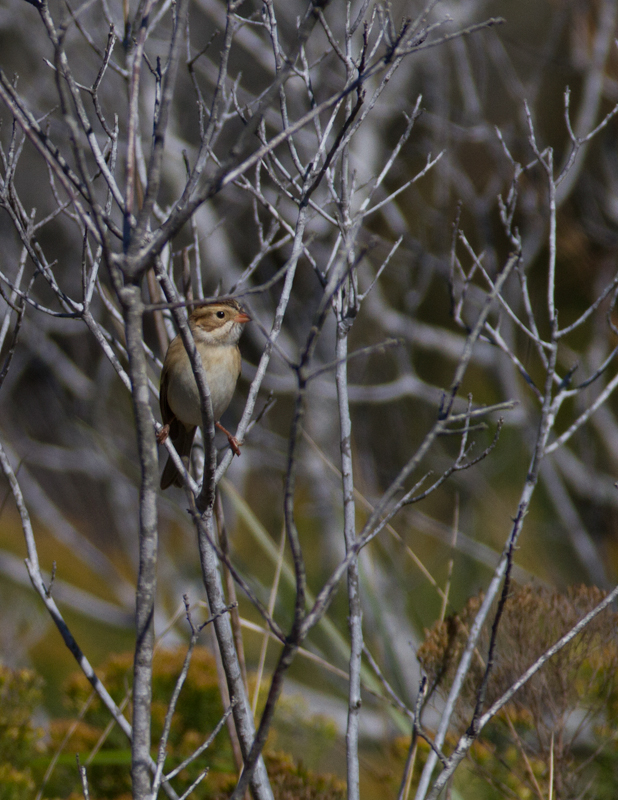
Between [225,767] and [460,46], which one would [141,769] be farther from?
[460,46]

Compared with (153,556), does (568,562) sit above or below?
below

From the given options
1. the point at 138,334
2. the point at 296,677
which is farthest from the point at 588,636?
the point at 296,677

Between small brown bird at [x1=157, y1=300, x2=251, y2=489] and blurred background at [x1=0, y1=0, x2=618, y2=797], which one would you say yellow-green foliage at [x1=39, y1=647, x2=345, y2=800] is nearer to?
blurred background at [x1=0, y1=0, x2=618, y2=797]

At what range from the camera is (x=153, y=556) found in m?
1.51

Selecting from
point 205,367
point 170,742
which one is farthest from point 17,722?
point 205,367

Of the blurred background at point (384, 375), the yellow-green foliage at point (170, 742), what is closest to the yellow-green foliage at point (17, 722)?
the yellow-green foliage at point (170, 742)

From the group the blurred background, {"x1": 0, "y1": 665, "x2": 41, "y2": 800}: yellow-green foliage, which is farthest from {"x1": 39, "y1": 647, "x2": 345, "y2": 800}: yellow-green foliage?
the blurred background

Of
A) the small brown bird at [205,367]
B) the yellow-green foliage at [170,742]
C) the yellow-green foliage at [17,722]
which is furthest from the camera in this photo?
the small brown bird at [205,367]

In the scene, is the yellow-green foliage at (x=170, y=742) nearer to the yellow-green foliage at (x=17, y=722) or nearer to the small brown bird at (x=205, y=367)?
the yellow-green foliage at (x=17, y=722)

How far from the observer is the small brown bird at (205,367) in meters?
3.20

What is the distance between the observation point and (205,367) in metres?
3.30

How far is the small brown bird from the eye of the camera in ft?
10.5

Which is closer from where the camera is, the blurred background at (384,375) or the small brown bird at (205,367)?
the small brown bird at (205,367)

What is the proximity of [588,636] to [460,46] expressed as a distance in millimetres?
4125
